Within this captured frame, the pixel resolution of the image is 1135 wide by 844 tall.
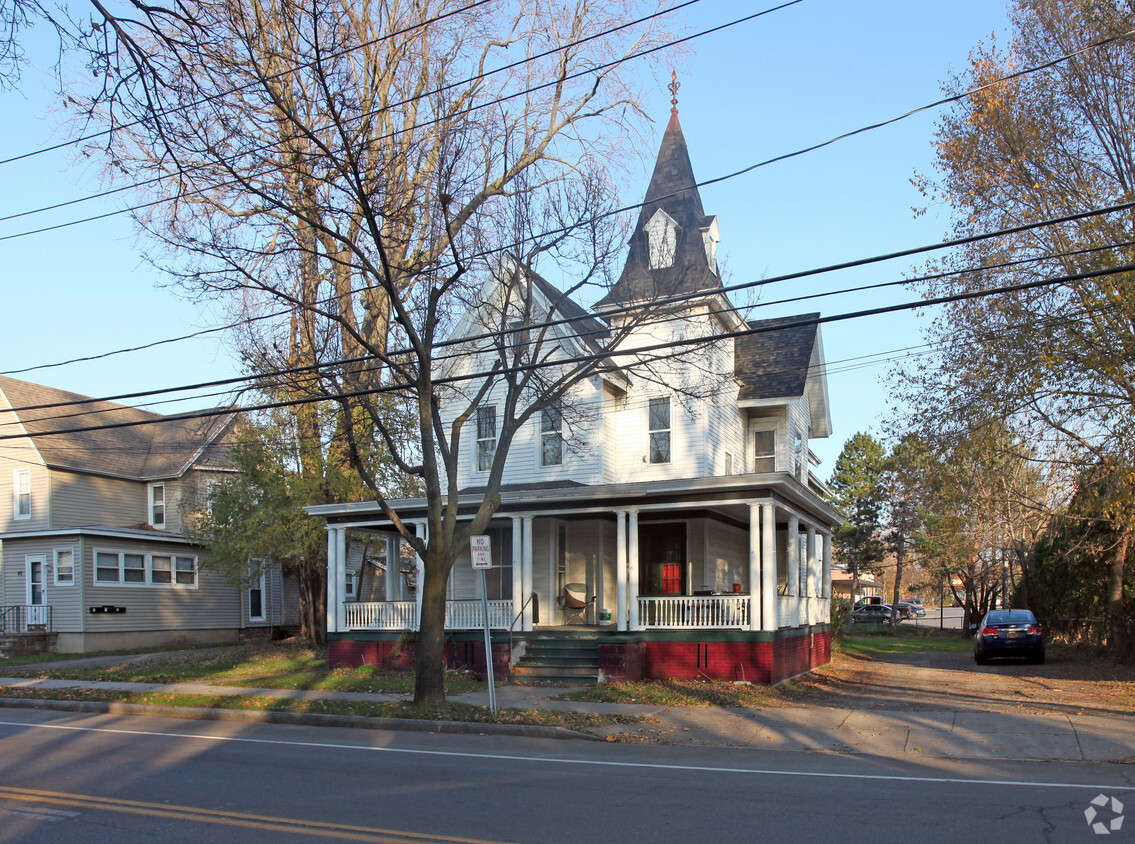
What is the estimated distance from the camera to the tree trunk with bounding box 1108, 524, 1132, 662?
21250 mm

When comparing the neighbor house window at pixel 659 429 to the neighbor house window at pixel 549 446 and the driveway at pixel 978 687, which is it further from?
the driveway at pixel 978 687

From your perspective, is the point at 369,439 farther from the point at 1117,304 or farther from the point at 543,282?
the point at 1117,304

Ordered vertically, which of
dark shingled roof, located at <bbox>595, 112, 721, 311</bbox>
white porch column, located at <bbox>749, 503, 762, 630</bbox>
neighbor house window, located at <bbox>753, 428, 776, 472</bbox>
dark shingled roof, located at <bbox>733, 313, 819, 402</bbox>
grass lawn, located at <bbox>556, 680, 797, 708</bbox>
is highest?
dark shingled roof, located at <bbox>595, 112, 721, 311</bbox>

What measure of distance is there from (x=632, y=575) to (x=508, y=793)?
1121 centimetres

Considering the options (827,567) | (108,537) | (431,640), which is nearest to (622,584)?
(431,640)

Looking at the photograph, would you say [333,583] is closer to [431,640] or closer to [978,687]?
[431,640]

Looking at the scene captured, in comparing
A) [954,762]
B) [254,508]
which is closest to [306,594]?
[254,508]

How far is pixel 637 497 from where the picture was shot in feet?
63.7

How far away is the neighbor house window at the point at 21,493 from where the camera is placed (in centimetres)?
3328

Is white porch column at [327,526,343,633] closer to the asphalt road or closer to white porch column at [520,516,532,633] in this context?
white porch column at [520,516,532,633]

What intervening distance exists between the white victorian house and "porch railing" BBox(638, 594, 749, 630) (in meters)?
0.04

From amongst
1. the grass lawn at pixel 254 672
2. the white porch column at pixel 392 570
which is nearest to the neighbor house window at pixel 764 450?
the white porch column at pixel 392 570

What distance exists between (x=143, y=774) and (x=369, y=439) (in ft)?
46.7

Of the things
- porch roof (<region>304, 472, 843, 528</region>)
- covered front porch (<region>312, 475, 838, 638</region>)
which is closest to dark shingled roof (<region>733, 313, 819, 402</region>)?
covered front porch (<region>312, 475, 838, 638</region>)
